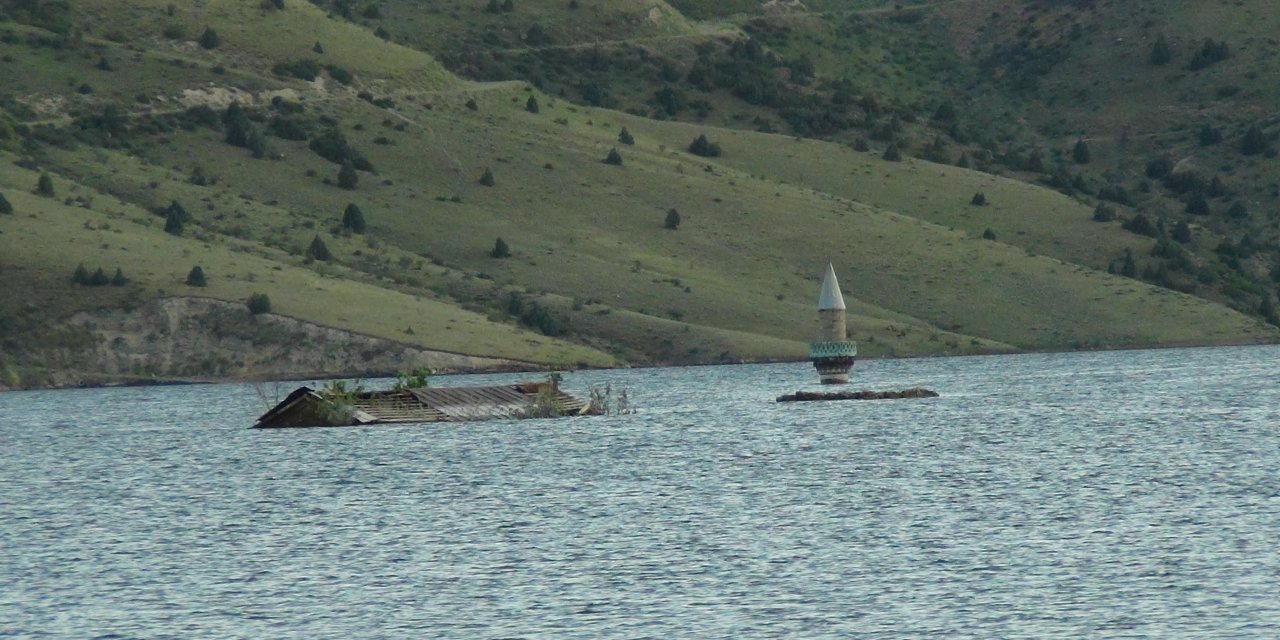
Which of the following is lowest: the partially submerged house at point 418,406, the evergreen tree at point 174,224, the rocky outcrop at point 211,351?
the partially submerged house at point 418,406

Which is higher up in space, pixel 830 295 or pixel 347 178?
pixel 347 178

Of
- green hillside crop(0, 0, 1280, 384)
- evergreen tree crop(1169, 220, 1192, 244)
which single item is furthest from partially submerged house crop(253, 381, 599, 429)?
evergreen tree crop(1169, 220, 1192, 244)

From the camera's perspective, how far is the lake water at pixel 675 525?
46.9 metres

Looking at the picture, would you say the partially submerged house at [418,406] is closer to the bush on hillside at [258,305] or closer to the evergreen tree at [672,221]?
the bush on hillside at [258,305]

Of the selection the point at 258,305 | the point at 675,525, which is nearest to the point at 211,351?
the point at 258,305

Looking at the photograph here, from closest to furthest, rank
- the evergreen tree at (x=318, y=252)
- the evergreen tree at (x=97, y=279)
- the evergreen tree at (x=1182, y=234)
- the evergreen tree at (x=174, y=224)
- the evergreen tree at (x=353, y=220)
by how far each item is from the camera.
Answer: the evergreen tree at (x=97, y=279) → the evergreen tree at (x=174, y=224) → the evergreen tree at (x=318, y=252) → the evergreen tree at (x=353, y=220) → the evergreen tree at (x=1182, y=234)

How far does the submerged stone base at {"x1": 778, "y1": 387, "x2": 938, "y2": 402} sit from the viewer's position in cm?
11062

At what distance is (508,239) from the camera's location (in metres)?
174

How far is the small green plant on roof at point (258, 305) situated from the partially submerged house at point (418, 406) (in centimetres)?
3876

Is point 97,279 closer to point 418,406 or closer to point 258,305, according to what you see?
point 258,305

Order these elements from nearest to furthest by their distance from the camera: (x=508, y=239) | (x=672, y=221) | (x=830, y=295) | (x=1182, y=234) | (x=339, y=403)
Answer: (x=339, y=403) < (x=830, y=295) < (x=508, y=239) < (x=672, y=221) < (x=1182, y=234)

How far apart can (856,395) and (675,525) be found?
49.5 meters

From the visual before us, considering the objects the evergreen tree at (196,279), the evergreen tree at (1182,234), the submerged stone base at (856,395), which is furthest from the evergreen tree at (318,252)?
→ the evergreen tree at (1182,234)

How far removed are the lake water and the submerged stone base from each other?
61 centimetres
